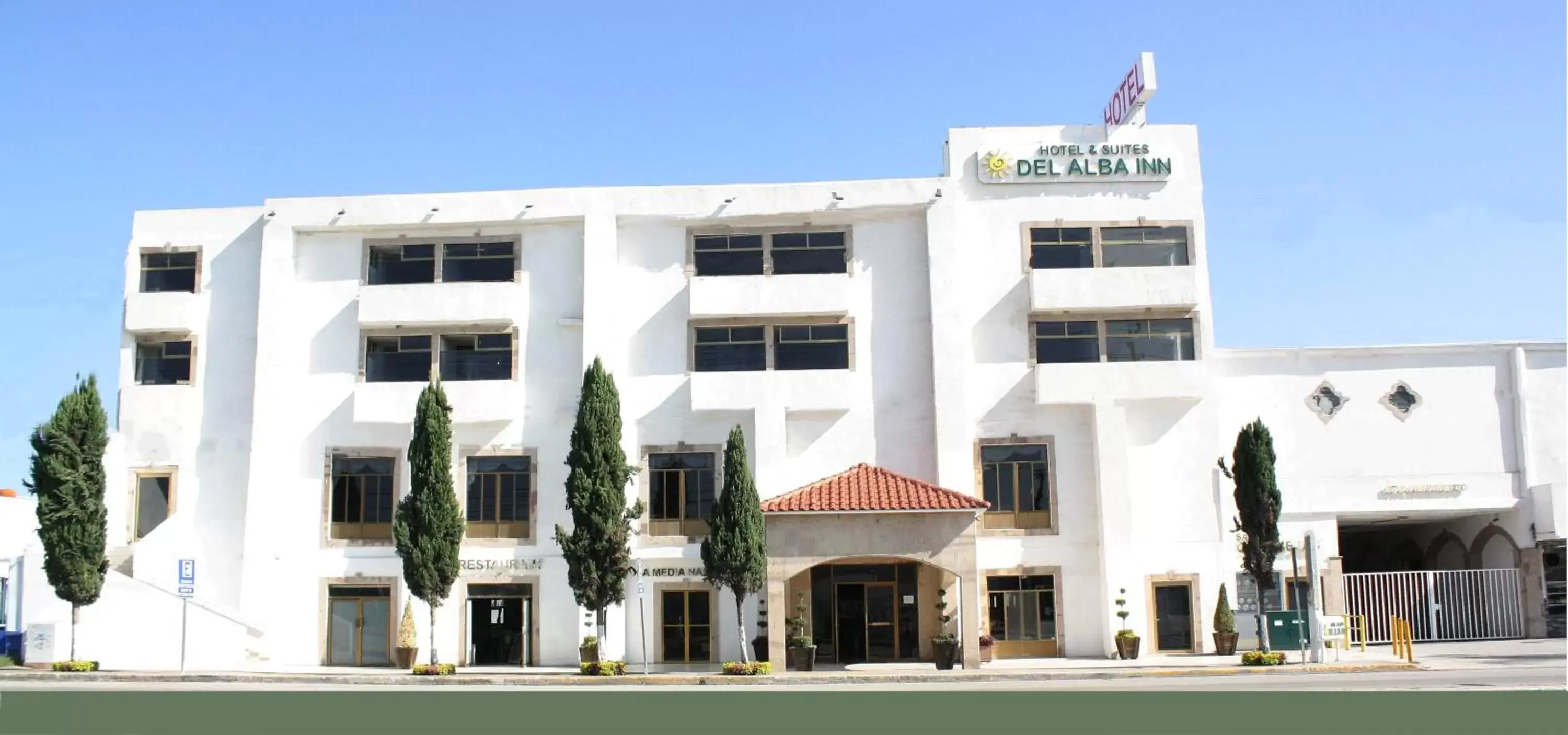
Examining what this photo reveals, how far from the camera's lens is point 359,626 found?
38094 millimetres

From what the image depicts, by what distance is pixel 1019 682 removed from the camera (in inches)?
1201

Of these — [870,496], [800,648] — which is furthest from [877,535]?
[800,648]

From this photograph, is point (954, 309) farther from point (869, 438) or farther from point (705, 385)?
point (705, 385)

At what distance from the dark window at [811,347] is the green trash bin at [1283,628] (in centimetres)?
1229

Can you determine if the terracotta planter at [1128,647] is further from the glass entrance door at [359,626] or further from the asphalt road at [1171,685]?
the glass entrance door at [359,626]

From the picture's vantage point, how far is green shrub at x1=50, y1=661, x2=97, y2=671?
33531 mm

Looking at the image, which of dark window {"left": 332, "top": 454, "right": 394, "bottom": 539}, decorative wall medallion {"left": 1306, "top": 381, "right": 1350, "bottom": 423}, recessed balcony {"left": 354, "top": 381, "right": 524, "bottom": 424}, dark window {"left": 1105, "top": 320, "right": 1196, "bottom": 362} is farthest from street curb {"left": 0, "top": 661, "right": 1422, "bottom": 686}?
decorative wall medallion {"left": 1306, "top": 381, "right": 1350, "bottom": 423}

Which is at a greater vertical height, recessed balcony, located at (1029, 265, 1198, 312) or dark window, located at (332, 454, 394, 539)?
recessed balcony, located at (1029, 265, 1198, 312)

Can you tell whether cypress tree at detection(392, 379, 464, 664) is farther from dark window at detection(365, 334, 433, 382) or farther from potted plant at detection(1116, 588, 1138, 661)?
potted plant at detection(1116, 588, 1138, 661)

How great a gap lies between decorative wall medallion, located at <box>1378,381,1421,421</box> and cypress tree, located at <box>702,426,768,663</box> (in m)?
18.1

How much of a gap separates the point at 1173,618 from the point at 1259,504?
4.20 m

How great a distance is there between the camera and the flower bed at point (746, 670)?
3262 centimetres

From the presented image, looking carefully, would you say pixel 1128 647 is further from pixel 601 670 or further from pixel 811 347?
pixel 601 670

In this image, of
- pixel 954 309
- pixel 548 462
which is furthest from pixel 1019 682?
pixel 548 462
